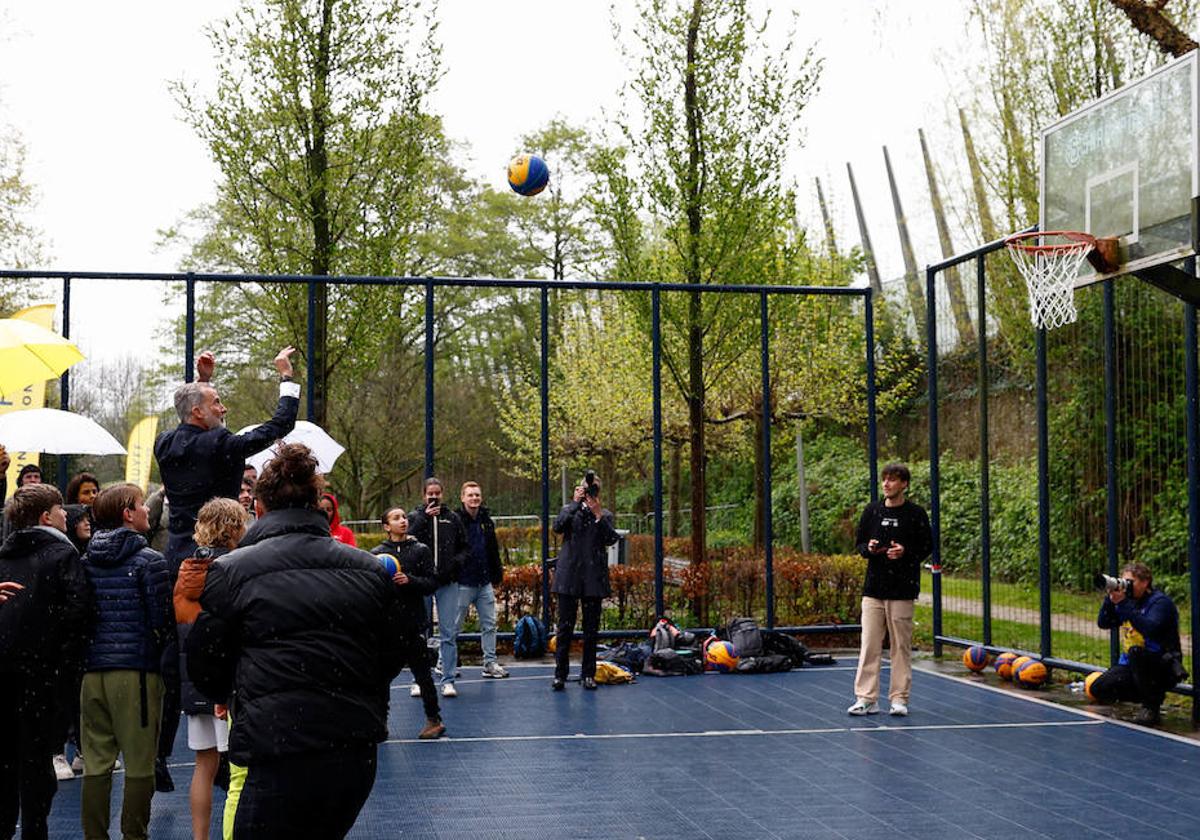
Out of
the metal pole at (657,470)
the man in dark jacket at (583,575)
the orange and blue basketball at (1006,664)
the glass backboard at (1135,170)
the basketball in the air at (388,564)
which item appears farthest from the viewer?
the metal pole at (657,470)

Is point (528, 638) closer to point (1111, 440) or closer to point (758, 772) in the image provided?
point (758, 772)

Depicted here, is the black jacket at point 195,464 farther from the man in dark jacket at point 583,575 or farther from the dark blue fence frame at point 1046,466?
the dark blue fence frame at point 1046,466

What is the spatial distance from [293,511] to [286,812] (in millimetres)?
890

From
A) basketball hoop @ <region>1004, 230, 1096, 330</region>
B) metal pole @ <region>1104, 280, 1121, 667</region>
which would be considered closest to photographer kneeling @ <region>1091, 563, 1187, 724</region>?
metal pole @ <region>1104, 280, 1121, 667</region>

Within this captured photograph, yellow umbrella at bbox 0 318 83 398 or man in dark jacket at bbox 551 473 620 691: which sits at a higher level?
yellow umbrella at bbox 0 318 83 398

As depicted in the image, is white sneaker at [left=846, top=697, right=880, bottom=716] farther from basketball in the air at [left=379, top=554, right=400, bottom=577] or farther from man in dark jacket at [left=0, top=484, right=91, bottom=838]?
man in dark jacket at [left=0, top=484, right=91, bottom=838]

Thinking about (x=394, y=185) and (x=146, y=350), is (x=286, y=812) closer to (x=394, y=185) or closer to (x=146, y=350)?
(x=146, y=350)

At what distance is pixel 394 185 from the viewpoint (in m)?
15.1

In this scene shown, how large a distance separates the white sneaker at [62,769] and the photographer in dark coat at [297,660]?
4560 mm

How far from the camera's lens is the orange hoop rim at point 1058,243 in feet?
31.7

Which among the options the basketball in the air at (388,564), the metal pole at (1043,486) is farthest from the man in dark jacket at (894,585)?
the basketball in the air at (388,564)

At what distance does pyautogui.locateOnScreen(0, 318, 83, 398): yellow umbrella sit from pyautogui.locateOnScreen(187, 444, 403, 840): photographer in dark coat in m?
5.49

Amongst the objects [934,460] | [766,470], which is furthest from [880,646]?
[934,460]

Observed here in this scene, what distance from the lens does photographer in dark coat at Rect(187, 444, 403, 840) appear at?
3529 millimetres
